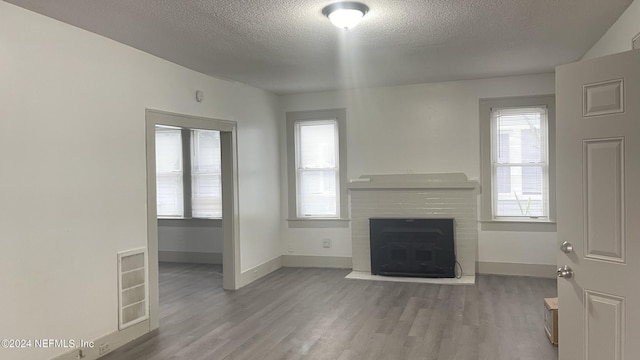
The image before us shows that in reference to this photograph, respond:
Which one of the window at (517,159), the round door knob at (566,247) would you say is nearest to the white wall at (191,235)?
the window at (517,159)

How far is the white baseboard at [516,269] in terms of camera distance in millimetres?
5832

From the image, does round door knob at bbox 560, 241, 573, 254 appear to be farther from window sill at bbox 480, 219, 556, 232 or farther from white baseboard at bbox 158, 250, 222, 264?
white baseboard at bbox 158, 250, 222, 264

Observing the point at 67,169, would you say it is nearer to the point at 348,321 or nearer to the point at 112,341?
the point at 112,341

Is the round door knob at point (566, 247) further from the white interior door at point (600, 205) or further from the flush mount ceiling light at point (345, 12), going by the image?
the flush mount ceiling light at point (345, 12)

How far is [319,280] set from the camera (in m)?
5.98

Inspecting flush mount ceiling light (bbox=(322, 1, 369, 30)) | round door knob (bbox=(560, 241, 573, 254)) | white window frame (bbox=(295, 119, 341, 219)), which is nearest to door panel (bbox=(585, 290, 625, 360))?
round door knob (bbox=(560, 241, 573, 254))

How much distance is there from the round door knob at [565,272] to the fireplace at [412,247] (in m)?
3.40

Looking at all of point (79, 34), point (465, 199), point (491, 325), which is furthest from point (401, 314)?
point (79, 34)

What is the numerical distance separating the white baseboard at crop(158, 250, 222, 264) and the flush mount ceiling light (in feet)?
16.2

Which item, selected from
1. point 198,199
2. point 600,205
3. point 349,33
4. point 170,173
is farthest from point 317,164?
point 600,205

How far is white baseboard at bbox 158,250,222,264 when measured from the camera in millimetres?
7352

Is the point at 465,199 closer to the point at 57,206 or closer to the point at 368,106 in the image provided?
the point at 368,106

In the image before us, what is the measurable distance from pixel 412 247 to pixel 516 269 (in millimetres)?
1346

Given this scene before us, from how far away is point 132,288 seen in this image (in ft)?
13.2
